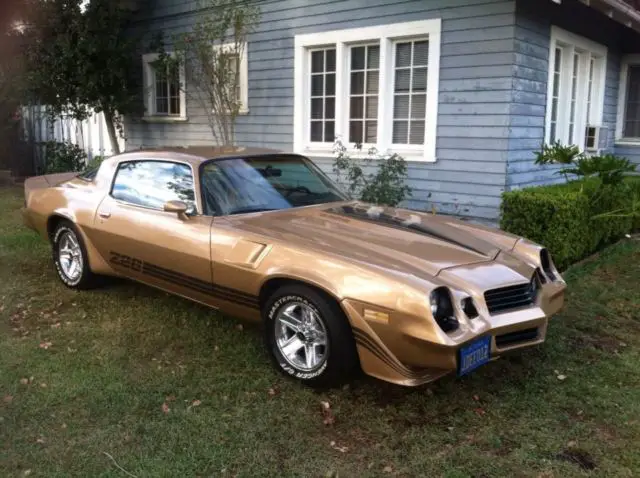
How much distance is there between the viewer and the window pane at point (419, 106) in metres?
8.45

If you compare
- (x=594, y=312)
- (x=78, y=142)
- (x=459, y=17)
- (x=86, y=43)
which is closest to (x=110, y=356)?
(x=594, y=312)

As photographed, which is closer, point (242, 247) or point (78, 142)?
point (242, 247)

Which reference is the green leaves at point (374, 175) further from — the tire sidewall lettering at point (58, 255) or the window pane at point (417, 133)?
the tire sidewall lettering at point (58, 255)

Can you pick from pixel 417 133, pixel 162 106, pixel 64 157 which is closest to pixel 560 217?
pixel 417 133

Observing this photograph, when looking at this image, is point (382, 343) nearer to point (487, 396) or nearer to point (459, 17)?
point (487, 396)

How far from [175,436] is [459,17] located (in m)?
6.62

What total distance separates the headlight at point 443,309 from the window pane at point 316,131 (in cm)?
678

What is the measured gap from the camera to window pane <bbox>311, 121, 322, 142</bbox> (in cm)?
972

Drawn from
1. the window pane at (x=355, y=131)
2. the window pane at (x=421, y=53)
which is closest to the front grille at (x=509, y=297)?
the window pane at (x=421, y=53)

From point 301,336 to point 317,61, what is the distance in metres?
6.79

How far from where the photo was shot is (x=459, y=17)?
781cm

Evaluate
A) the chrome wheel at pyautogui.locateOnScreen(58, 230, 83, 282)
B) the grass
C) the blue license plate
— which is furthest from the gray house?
the blue license plate

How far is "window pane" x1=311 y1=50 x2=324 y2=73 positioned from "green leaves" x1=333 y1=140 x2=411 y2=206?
4.53 ft

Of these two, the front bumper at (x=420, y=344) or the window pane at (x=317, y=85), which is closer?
the front bumper at (x=420, y=344)
